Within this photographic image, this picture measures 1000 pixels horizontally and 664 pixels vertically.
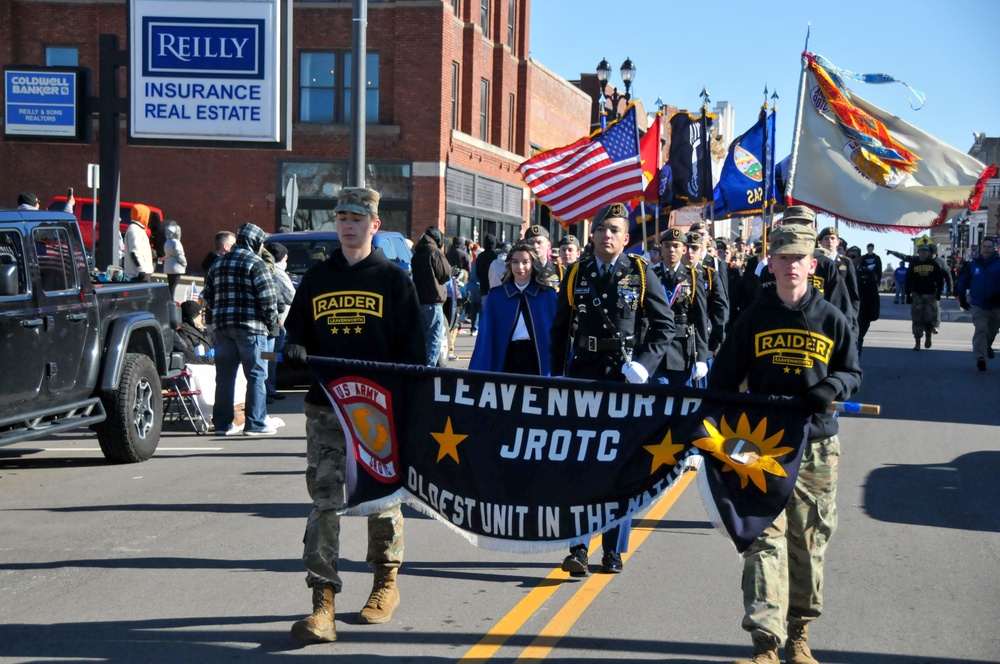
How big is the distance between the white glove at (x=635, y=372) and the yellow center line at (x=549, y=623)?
77 centimetres

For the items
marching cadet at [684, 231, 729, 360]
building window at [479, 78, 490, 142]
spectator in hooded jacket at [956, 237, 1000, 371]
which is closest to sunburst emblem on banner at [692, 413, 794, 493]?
marching cadet at [684, 231, 729, 360]

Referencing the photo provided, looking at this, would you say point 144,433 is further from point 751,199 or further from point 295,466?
point 751,199

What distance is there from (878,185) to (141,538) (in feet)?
25.5

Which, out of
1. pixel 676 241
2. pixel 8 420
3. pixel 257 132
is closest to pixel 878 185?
pixel 676 241

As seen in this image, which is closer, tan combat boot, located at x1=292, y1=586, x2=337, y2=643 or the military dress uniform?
tan combat boot, located at x1=292, y1=586, x2=337, y2=643

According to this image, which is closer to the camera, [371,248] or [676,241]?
[371,248]

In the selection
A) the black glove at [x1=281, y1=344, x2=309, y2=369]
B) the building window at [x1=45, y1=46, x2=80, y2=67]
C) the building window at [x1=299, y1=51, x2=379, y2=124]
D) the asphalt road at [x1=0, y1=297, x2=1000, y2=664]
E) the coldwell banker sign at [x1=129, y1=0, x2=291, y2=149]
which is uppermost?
the building window at [x1=45, y1=46, x2=80, y2=67]

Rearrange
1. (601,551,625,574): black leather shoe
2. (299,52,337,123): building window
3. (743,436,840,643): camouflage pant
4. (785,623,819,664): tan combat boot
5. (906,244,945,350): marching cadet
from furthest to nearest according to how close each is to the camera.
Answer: (299,52,337,123): building window, (906,244,945,350): marching cadet, (601,551,625,574): black leather shoe, (785,623,819,664): tan combat boot, (743,436,840,643): camouflage pant

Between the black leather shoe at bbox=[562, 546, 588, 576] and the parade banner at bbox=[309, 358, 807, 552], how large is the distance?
129 cm

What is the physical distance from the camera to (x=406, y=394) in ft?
19.0

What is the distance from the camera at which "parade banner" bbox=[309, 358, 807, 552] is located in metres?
5.38

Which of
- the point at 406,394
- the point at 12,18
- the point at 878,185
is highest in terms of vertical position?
the point at 12,18

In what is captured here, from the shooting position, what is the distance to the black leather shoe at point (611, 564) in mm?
6961

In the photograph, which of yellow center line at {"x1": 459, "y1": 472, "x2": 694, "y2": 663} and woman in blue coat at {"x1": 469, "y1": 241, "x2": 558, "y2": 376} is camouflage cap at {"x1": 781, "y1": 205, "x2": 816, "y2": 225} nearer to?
yellow center line at {"x1": 459, "y1": 472, "x2": 694, "y2": 663}
